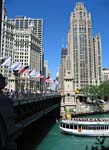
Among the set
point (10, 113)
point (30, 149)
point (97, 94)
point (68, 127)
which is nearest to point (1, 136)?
point (10, 113)

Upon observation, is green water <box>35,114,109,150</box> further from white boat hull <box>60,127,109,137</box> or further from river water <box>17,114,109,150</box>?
white boat hull <box>60,127,109,137</box>

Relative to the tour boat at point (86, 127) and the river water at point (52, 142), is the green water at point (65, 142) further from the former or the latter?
the tour boat at point (86, 127)

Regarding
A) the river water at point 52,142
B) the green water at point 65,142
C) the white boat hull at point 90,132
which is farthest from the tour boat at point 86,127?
the green water at point 65,142

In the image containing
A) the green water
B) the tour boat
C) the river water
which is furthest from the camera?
the tour boat

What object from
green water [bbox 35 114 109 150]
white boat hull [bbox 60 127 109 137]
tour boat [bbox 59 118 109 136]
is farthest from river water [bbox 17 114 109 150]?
tour boat [bbox 59 118 109 136]

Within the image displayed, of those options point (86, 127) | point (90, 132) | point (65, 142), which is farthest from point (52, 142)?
point (86, 127)

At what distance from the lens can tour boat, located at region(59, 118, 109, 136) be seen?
68.8 m

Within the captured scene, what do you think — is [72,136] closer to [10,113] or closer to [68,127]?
[68,127]

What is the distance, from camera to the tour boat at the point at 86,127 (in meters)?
68.8

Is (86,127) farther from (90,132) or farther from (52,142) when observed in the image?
(52,142)

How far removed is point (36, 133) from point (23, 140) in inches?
469

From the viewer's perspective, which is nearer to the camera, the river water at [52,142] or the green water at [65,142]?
the river water at [52,142]

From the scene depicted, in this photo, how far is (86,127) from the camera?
71.8 m

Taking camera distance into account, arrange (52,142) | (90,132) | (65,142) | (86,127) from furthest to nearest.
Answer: (86,127) → (90,132) → (65,142) → (52,142)
